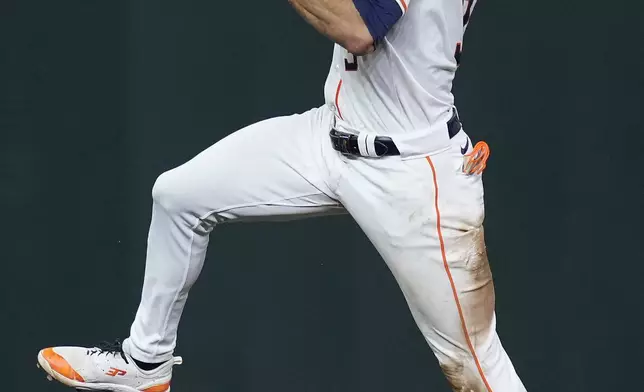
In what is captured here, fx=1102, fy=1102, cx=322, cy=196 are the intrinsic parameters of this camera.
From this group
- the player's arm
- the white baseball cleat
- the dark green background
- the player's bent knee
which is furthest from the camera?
the dark green background

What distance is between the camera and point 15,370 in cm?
266

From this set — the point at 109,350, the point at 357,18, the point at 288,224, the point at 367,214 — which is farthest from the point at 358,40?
the point at 288,224

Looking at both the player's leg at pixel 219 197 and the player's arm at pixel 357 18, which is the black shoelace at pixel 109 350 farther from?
the player's arm at pixel 357 18

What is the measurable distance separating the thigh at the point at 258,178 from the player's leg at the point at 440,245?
0.07m

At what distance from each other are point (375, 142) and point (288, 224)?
35.0 inches

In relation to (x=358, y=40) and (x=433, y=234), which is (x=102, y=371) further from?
(x=358, y=40)

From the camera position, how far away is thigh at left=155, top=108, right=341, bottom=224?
6.40 feet

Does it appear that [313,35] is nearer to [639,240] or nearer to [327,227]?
[327,227]

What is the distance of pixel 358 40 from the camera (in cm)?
171

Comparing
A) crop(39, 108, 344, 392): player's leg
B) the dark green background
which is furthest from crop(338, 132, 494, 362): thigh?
the dark green background

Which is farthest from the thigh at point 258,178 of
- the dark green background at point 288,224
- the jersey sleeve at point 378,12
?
the dark green background at point 288,224

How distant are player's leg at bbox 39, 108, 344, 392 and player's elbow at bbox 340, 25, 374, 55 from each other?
267 mm

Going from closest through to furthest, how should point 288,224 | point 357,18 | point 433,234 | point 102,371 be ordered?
point 357,18, point 433,234, point 102,371, point 288,224

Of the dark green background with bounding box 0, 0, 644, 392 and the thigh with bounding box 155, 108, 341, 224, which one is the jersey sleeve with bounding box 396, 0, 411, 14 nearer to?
the thigh with bounding box 155, 108, 341, 224
